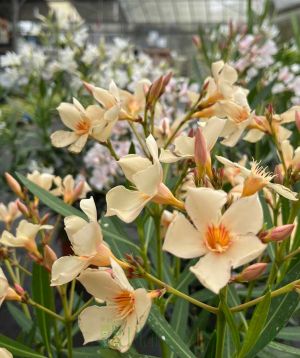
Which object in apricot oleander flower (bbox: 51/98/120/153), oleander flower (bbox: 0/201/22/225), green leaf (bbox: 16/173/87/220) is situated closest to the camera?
apricot oleander flower (bbox: 51/98/120/153)

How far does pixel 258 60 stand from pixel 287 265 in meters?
1.19

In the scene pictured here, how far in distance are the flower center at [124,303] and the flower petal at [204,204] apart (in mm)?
89

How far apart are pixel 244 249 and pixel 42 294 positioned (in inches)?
15.6

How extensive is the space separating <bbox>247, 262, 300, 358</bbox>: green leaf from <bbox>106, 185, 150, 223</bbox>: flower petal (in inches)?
6.8

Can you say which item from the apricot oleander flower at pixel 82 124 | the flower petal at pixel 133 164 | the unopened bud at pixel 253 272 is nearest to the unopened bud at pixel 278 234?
the unopened bud at pixel 253 272

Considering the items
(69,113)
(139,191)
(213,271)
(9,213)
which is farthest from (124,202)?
(9,213)

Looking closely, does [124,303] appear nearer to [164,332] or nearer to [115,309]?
[115,309]

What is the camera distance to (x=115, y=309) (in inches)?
16.7

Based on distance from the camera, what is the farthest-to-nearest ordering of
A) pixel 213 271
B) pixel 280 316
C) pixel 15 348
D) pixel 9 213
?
pixel 9 213
pixel 15 348
pixel 280 316
pixel 213 271

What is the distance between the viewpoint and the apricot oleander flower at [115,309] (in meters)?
0.39

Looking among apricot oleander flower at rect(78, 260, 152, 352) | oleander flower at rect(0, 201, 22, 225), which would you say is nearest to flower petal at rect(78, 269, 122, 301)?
apricot oleander flower at rect(78, 260, 152, 352)

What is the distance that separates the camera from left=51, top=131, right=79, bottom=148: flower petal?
0.65 metres

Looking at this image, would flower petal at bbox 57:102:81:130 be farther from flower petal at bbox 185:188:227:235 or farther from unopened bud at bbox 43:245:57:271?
→ flower petal at bbox 185:188:227:235

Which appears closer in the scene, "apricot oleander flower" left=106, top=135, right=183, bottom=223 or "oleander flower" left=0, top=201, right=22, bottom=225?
"apricot oleander flower" left=106, top=135, right=183, bottom=223
